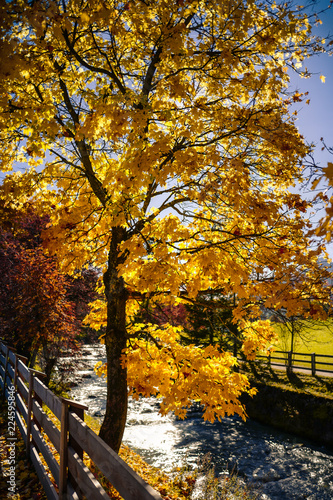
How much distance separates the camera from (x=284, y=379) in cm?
1426

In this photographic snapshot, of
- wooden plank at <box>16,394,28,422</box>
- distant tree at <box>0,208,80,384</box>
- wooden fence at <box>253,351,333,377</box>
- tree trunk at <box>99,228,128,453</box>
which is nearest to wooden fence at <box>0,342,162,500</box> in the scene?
wooden plank at <box>16,394,28,422</box>

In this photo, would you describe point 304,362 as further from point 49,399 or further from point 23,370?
point 49,399

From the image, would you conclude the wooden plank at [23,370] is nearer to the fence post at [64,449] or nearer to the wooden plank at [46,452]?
the wooden plank at [46,452]

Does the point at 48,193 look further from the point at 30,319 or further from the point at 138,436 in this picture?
the point at 138,436

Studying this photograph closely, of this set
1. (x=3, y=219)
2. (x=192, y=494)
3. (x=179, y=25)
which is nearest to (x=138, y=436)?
(x=192, y=494)

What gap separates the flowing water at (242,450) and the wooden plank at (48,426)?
5402mm

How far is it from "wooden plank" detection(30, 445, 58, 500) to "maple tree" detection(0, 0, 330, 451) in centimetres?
127

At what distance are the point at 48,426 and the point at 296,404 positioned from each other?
11.1m

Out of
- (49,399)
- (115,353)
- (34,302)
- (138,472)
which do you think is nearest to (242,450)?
(138,472)

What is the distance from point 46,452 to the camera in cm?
368

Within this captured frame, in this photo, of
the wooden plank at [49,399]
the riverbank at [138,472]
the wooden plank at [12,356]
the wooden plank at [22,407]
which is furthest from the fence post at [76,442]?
the wooden plank at [12,356]

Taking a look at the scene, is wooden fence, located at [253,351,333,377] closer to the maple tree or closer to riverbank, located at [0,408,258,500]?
riverbank, located at [0,408,258,500]

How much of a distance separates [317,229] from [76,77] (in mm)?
5339

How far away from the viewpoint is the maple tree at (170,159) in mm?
4102
